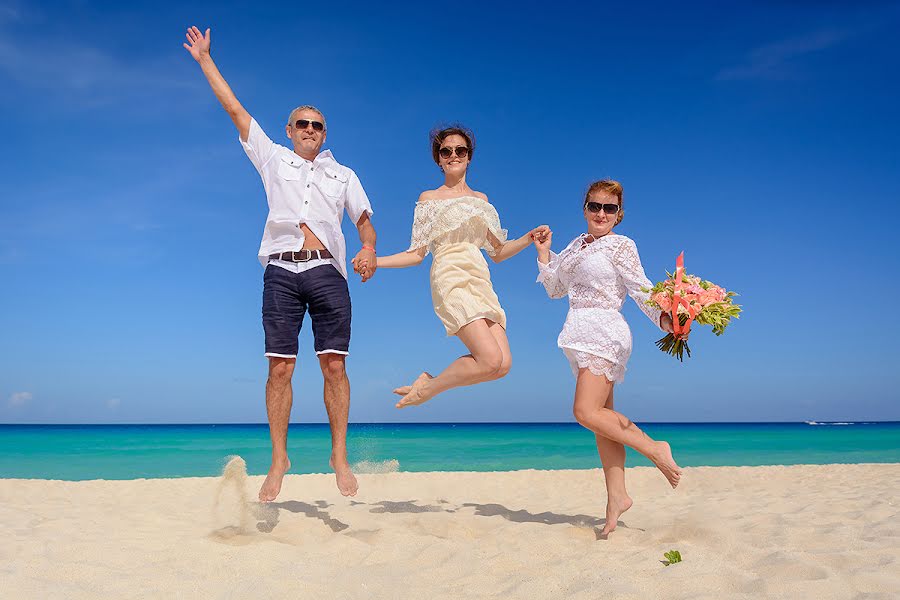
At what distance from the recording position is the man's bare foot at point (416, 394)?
4996 mm

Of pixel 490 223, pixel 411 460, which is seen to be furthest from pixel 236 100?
pixel 411 460

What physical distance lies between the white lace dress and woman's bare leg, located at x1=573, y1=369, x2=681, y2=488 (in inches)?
3.7

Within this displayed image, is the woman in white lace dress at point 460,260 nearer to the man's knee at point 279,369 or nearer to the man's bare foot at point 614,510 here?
the man's knee at point 279,369

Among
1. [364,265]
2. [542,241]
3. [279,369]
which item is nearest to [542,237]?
[542,241]

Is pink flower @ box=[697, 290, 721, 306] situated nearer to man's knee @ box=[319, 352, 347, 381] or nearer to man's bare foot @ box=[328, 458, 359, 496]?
man's knee @ box=[319, 352, 347, 381]

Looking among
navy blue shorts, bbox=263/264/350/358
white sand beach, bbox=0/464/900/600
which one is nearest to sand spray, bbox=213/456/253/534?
white sand beach, bbox=0/464/900/600

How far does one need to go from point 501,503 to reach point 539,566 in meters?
3.53

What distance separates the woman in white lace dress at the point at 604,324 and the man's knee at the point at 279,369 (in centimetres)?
203

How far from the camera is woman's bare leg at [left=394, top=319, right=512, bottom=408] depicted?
4840 mm

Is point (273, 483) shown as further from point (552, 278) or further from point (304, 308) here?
point (552, 278)

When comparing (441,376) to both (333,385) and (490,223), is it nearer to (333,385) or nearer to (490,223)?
(333,385)

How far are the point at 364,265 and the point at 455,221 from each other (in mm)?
752

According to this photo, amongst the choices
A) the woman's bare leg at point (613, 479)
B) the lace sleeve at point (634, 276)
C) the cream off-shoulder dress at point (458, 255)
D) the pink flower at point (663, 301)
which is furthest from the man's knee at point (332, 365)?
the pink flower at point (663, 301)

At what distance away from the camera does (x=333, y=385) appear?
5199 mm
